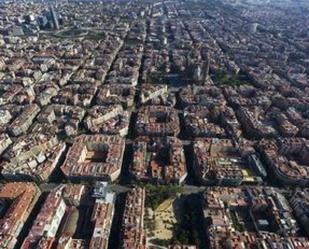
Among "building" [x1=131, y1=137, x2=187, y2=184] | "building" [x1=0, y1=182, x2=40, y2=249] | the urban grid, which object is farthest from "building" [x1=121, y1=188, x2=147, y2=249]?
"building" [x1=0, y1=182, x2=40, y2=249]

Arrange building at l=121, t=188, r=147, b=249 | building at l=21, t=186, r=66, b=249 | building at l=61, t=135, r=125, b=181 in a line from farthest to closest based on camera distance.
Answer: building at l=61, t=135, r=125, b=181
building at l=21, t=186, r=66, b=249
building at l=121, t=188, r=147, b=249

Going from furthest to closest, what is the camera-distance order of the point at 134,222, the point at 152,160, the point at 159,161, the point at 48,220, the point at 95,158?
the point at 95,158 → the point at 159,161 → the point at 152,160 → the point at 48,220 → the point at 134,222

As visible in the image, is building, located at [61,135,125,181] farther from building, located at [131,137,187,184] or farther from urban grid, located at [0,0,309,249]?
building, located at [131,137,187,184]

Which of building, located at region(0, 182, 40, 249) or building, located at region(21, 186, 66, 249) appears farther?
building, located at region(0, 182, 40, 249)

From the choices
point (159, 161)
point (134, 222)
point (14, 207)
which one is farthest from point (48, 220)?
point (159, 161)

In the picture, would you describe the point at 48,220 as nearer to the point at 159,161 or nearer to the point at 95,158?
the point at 95,158

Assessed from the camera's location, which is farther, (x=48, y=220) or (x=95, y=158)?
(x=95, y=158)

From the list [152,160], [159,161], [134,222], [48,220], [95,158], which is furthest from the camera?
[95,158]

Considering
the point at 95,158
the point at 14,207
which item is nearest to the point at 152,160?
the point at 95,158

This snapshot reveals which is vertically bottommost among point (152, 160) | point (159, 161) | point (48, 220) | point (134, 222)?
point (159, 161)

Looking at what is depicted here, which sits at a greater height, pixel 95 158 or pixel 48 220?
pixel 48 220

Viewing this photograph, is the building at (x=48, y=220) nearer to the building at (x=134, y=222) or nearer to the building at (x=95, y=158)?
the building at (x=95, y=158)
